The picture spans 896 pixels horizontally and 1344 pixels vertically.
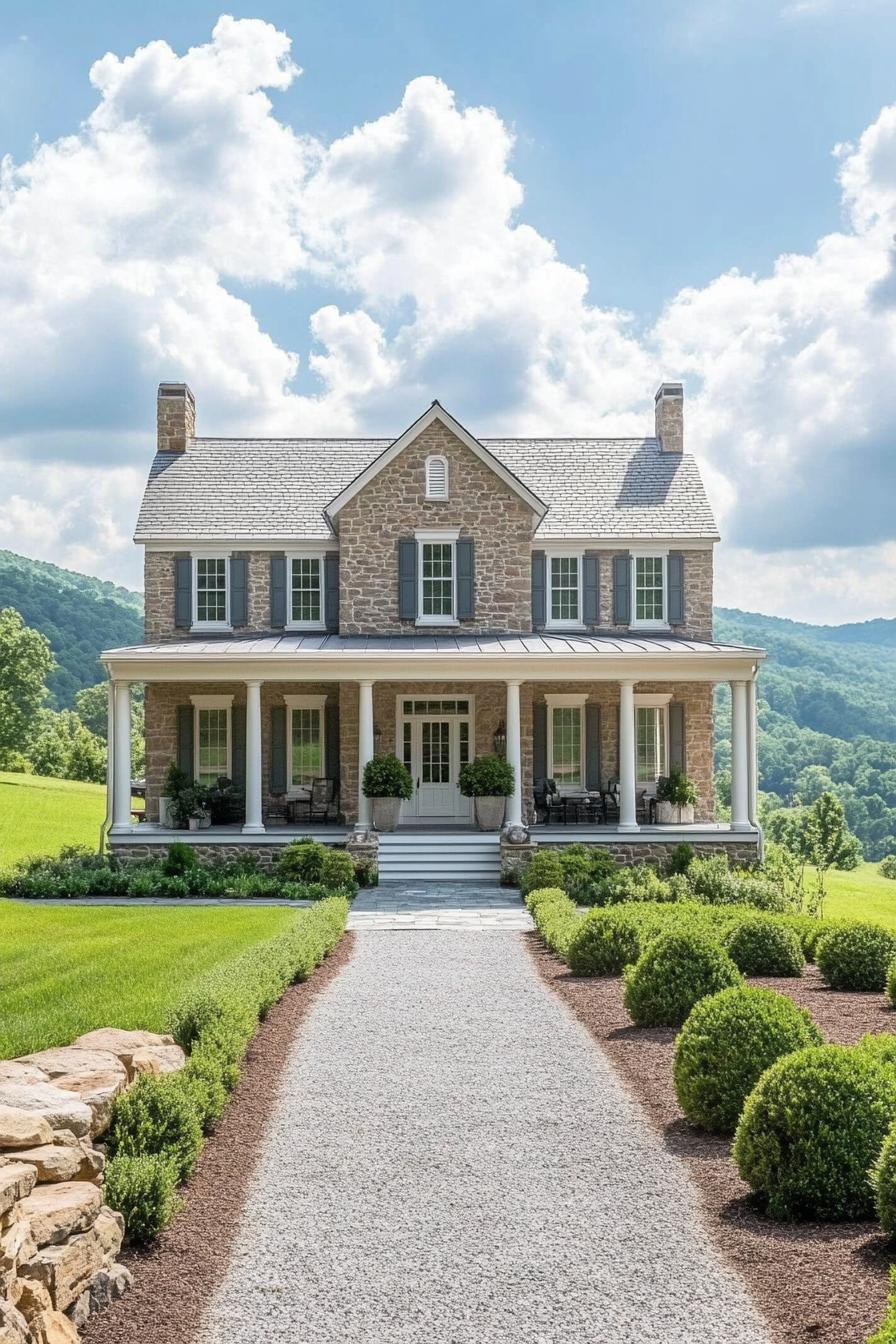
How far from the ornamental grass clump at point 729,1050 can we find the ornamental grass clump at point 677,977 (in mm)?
2305

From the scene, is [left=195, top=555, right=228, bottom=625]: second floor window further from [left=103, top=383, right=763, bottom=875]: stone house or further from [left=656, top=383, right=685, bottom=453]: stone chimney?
[left=656, top=383, right=685, bottom=453]: stone chimney

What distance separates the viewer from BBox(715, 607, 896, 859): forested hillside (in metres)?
96.4

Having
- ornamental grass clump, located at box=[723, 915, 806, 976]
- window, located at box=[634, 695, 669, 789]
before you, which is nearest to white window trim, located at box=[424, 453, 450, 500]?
window, located at box=[634, 695, 669, 789]

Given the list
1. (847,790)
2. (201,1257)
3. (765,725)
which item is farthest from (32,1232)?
(765,725)

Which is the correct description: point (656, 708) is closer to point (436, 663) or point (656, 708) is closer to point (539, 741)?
point (539, 741)

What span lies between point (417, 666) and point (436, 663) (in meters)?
0.38

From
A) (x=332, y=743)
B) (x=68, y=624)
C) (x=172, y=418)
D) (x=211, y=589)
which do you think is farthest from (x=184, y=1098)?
(x=68, y=624)

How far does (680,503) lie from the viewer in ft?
93.3

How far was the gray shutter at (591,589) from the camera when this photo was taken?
1081 inches

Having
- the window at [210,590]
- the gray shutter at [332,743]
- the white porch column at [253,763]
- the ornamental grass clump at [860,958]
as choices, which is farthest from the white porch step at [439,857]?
the ornamental grass clump at [860,958]

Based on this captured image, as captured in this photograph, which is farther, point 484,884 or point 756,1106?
point 484,884

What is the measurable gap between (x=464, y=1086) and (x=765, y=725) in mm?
116377

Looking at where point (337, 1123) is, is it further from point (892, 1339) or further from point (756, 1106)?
point (892, 1339)

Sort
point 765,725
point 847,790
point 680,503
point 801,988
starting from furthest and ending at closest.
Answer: point 765,725, point 847,790, point 680,503, point 801,988
